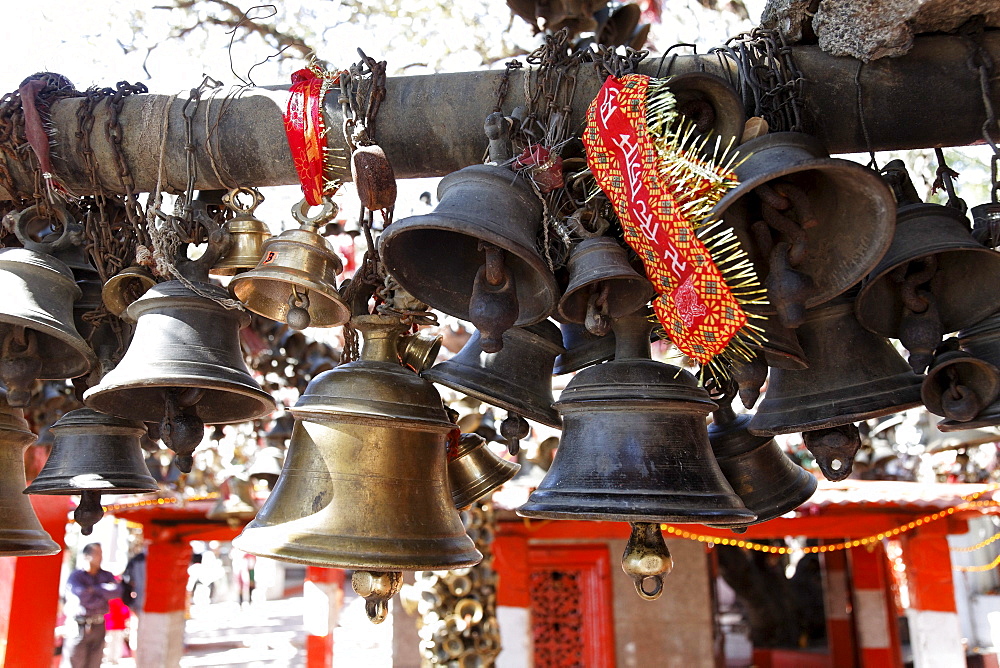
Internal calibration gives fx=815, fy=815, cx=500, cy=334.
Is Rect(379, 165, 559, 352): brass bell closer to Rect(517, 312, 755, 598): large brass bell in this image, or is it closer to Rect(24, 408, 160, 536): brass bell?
Rect(517, 312, 755, 598): large brass bell

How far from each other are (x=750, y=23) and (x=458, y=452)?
554 cm

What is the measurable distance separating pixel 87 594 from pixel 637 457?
9.17m

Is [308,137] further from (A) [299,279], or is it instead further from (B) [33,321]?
(B) [33,321]

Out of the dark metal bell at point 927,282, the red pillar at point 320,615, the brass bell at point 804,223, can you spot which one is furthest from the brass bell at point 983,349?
the red pillar at point 320,615

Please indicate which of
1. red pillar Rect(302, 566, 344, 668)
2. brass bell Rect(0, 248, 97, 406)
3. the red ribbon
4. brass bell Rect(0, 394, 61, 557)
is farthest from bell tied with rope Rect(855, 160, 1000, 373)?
red pillar Rect(302, 566, 344, 668)

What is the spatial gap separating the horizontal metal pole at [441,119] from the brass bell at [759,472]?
928mm

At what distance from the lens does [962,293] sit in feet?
6.91

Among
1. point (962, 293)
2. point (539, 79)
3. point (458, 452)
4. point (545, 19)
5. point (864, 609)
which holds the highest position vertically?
point (545, 19)

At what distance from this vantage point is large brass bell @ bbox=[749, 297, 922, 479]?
6.93ft

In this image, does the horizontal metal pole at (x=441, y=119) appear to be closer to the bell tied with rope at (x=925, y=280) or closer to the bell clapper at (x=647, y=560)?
the bell tied with rope at (x=925, y=280)

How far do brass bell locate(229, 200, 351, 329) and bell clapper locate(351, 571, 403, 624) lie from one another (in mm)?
701

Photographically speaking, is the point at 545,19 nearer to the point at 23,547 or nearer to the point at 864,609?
the point at 23,547

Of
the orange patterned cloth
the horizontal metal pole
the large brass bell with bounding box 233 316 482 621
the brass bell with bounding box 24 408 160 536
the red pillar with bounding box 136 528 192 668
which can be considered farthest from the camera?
the red pillar with bounding box 136 528 192 668

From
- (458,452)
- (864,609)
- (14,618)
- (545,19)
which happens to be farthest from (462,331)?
(864,609)
